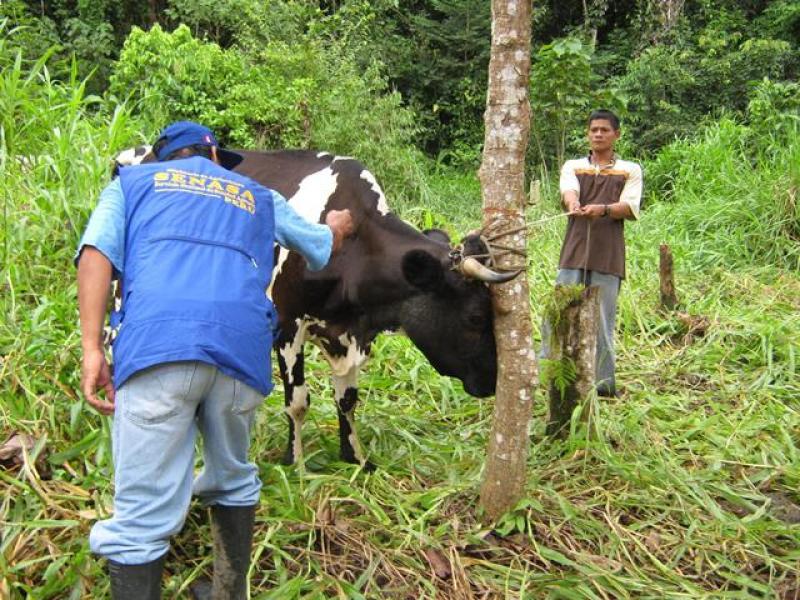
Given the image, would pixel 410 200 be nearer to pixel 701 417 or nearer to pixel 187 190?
pixel 701 417

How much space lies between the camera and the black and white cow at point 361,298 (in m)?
3.58

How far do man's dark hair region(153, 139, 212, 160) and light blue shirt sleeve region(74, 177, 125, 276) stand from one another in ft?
0.91

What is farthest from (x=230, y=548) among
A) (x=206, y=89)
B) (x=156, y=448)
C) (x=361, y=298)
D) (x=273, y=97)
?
(x=273, y=97)

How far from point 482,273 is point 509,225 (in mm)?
255

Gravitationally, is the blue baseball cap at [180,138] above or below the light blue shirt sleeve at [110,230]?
above

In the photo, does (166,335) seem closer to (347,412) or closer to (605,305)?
(347,412)

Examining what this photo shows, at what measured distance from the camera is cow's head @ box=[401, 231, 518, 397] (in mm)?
3502

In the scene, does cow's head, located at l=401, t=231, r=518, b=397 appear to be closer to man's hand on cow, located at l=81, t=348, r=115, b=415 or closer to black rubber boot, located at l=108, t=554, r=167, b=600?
man's hand on cow, located at l=81, t=348, r=115, b=415

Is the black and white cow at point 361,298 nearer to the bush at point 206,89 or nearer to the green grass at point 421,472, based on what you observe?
the green grass at point 421,472

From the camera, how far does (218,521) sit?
8.77ft

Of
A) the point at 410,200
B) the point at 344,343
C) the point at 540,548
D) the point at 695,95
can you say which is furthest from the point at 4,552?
the point at 695,95

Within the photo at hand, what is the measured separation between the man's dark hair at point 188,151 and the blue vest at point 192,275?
0.14 m

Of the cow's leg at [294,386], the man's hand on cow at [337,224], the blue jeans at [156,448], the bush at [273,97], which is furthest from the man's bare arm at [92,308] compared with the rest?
the bush at [273,97]

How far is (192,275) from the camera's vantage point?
2.24 m
